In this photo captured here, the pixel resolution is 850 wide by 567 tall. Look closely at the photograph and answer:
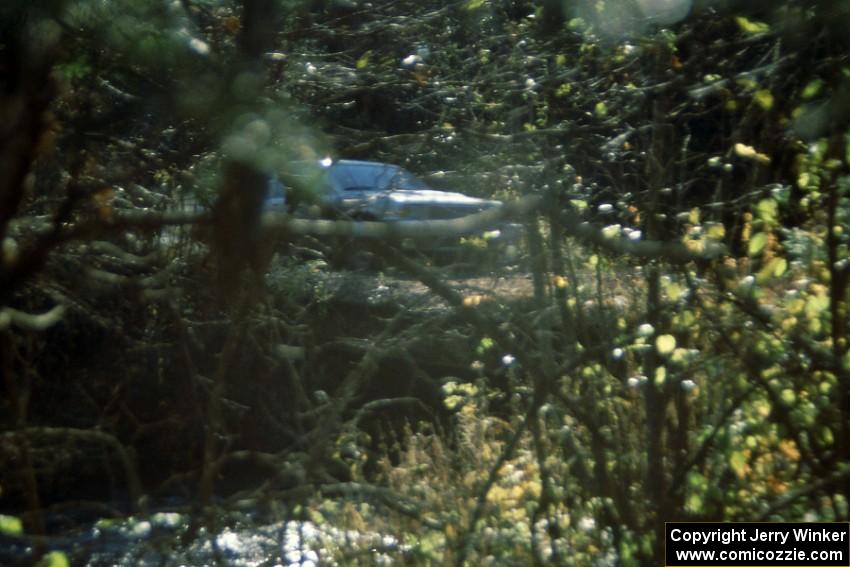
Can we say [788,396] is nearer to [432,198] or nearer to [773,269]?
[773,269]

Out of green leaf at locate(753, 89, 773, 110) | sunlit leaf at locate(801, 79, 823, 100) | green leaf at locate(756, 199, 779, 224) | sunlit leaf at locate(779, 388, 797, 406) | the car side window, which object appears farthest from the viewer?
the car side window

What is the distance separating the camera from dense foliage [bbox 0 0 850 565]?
351 cm

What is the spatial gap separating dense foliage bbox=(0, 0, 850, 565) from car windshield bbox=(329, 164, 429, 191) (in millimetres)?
138

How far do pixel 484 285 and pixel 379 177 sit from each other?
4.04 feet

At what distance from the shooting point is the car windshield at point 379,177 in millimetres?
4973

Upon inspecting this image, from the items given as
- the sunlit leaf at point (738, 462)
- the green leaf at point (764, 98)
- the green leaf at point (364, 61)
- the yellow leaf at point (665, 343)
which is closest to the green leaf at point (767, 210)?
the green leaf at point (764, 98)

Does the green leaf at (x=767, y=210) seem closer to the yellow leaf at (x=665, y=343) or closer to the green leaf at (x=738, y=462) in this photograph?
the yellow leaf at (x=665, y=343)

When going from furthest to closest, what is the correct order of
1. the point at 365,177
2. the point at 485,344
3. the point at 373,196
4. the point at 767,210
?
the point at 365,177 → the point at 373,196 → the point at 485,344 → the point at 767,210

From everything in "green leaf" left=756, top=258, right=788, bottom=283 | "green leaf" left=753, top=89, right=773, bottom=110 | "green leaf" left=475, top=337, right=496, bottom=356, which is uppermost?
"green leaf" left=753, top=89, right=773, bottom=110

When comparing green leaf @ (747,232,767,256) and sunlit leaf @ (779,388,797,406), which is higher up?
green leaf @ (747,232,767,256)

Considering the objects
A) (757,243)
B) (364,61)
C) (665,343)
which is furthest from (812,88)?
(364,61)

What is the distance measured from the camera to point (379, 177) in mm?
5273

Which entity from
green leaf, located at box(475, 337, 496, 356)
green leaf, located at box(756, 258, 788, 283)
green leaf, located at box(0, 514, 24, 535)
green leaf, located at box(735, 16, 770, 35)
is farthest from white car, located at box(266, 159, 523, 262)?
green leaf, located at box(0, 514, 24, 535)

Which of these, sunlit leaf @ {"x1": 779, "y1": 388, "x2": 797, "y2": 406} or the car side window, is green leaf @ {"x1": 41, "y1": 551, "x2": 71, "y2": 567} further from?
sunlit leaf @ {"x1": 779, "y1": 388, "x2": 797, "y2": 406}
